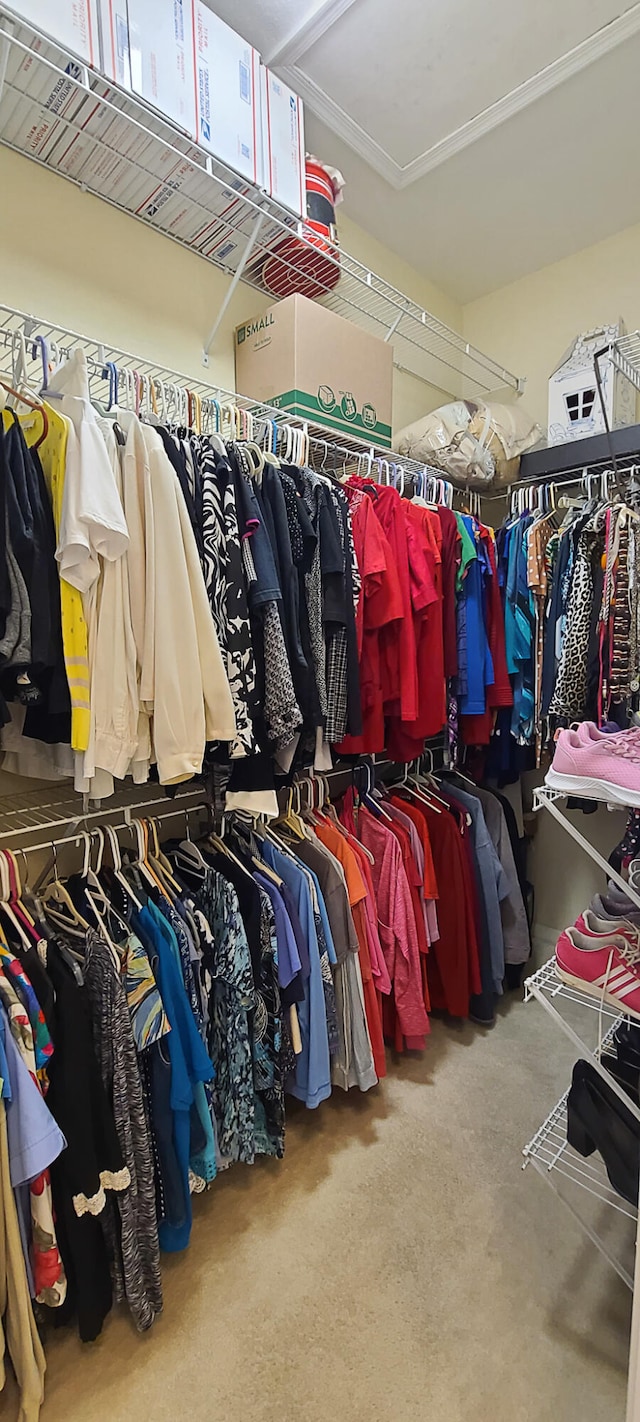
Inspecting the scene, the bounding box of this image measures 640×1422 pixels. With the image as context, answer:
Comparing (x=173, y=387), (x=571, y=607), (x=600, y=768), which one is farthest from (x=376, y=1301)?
(x=173, y=387)

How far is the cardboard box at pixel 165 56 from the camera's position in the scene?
133 centimetres

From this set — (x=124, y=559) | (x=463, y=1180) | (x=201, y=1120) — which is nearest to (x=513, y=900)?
(x=463, y=1180)

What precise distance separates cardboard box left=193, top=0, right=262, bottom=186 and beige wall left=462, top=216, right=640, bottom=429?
154cm

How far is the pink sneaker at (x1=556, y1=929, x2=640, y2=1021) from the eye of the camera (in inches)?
44.6

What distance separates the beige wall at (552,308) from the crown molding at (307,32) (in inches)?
52.6

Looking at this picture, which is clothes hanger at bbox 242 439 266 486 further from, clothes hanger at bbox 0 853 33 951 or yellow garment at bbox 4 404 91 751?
clothes hanger at bbox 0 853 33 951

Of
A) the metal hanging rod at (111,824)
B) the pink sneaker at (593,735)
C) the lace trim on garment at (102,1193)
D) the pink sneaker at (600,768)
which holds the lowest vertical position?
the lace trim on garment at (102,1193)

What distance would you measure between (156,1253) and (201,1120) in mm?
235

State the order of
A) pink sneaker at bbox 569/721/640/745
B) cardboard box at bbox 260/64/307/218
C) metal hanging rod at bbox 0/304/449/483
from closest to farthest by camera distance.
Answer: pink sneaker at bbox 569/721/640/745 < metal hanging rod at bbox 0/304/449/483 < cardboard box at bbox 260/64/307/218

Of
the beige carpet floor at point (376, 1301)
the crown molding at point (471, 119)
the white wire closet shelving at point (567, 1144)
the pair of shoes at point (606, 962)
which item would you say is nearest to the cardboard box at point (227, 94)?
the crown molding at point (471, 119)

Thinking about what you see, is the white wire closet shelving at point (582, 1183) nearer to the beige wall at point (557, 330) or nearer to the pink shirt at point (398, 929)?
the pink shirt at point (398, 929)

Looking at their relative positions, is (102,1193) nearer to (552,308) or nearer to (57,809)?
(57,809)

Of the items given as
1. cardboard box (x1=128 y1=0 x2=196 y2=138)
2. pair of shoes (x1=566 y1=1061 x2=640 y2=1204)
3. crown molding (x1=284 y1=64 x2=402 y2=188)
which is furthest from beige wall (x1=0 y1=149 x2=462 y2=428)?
pair of shoes (x1=566 y1=1061 x2=640 y2=1204)

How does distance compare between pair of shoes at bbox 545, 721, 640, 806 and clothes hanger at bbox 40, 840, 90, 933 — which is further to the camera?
clothes hanger at bbox 40, 840, 90, 933
